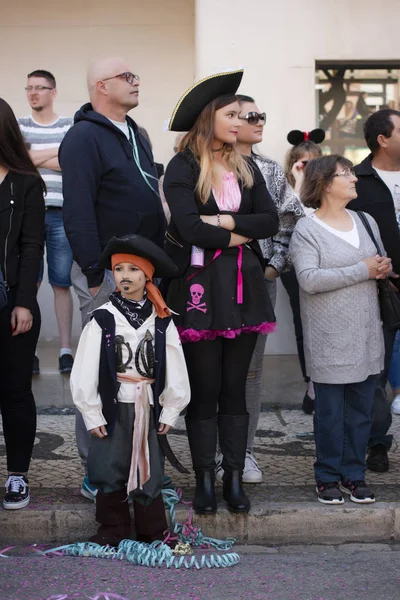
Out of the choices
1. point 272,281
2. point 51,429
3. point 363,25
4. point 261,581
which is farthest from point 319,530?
point 363,25

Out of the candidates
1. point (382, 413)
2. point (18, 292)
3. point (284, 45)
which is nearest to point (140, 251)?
point (18, 292)

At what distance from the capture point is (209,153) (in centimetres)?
479

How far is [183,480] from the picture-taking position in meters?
5.38

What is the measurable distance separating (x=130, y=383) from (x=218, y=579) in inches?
37.7

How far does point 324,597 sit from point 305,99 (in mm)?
4601

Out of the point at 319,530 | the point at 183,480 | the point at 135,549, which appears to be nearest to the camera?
the point at 135,549

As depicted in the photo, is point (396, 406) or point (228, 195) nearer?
point (228, 195)

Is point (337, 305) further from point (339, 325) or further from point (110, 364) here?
point (110, 364)

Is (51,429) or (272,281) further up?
(272,281)

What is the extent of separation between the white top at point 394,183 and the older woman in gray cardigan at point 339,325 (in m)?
0.69

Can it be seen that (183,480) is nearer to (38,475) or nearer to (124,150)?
(38,475)

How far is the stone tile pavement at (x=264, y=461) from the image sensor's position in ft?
16.9

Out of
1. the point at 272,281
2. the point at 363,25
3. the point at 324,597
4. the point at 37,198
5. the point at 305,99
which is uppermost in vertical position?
the point at 363,25

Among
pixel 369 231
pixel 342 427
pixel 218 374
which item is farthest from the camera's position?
pixel 369 231
